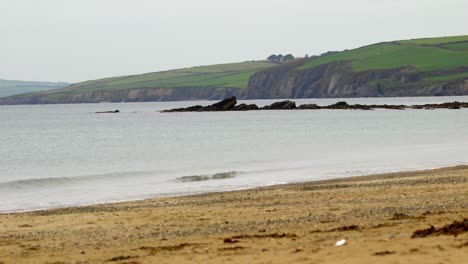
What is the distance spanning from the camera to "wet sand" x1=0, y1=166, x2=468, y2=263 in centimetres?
1385

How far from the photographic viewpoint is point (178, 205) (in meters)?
25.7

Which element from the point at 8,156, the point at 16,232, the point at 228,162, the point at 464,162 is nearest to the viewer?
the point at 16,232

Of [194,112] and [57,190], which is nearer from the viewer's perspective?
[57,190]

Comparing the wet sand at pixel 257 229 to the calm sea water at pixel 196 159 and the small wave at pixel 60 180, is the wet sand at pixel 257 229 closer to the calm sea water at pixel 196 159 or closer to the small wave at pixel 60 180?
the calm sea water at pixel 196 159

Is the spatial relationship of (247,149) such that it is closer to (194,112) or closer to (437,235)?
(437,235)

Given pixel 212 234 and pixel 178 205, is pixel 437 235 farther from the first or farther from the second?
pixel 178 205

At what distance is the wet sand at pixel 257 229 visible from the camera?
13.9 m

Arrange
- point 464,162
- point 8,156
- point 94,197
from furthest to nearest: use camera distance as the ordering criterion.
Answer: point 8,156 → point 464,162 → point 94,197

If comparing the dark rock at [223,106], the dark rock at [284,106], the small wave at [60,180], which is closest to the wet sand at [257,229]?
the small wave at [60,180]

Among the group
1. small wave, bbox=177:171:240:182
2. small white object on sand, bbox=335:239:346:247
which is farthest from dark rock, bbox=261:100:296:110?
small white object on sand, bbox=335:239:346:247

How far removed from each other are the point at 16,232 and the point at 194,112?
14325 cm

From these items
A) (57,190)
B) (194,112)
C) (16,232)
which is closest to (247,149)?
(57,190)

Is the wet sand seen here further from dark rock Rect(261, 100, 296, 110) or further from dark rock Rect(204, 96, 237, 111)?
dark rock Rect(261, 100, 296, 110)

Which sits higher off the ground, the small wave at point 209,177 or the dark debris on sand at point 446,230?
the dark debris on sand at point 446,230
